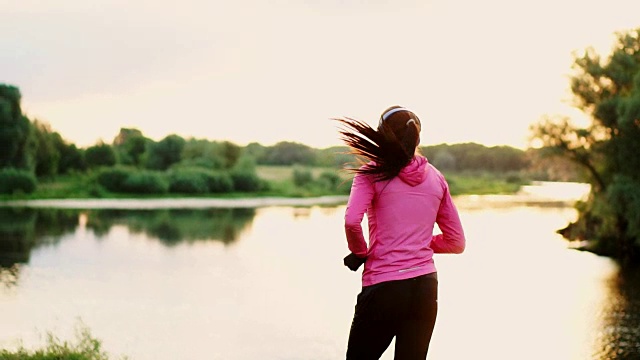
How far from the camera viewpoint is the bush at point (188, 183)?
222 ft

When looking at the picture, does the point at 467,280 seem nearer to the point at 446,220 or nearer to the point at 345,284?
the point at 345,284

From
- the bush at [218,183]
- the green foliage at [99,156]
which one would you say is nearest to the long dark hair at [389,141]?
the bush at [218,183]

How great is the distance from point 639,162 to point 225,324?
621 inches

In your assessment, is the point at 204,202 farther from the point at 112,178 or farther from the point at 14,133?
the point at 14,133

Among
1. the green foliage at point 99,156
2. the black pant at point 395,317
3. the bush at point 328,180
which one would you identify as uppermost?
the green foliage at point 99,156

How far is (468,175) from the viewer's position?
9925cm

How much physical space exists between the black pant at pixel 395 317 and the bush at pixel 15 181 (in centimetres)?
5595

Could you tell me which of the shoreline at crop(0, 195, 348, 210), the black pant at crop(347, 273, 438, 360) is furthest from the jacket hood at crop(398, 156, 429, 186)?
the shoreline at crop(0, 195, 348, 210)

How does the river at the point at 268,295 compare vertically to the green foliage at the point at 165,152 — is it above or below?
below

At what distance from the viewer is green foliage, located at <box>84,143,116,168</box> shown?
77562mm

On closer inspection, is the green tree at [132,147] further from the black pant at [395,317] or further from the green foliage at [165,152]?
the black pant at [395,317]

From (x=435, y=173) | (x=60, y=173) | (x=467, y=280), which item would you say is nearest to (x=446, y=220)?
(x=435, y=173)

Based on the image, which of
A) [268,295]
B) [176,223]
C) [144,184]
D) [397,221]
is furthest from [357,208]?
[144,184]

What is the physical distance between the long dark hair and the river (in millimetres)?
6342
